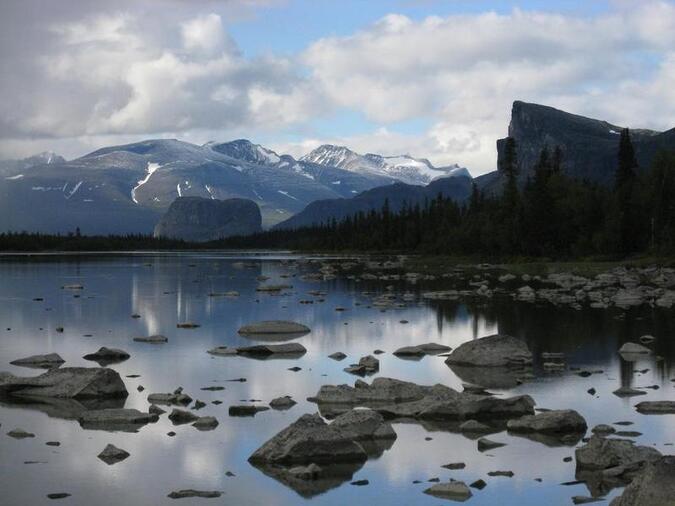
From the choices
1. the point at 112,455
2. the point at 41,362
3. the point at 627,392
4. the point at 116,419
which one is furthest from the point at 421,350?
the point at 112,455

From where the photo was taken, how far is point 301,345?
34531 millimetres

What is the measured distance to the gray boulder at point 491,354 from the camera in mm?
30078

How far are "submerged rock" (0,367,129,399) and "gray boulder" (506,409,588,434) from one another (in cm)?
1113

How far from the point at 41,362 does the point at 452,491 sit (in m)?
18.7

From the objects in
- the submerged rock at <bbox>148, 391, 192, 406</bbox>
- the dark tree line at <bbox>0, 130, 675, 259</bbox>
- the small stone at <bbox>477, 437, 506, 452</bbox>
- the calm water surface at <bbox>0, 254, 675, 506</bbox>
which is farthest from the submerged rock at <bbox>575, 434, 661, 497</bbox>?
the dark tree line at <bbox>0, 130, 675, 259</bbox>

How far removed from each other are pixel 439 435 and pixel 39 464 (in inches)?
346

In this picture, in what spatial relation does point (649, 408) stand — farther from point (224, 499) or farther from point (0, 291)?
point (0, 291)

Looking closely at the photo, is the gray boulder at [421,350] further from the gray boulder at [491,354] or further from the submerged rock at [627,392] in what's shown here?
the submerged rock at [627,392]

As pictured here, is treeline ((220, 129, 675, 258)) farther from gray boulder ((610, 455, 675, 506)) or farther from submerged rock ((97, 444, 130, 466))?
gray boulder ((610, 455, 675, 506))

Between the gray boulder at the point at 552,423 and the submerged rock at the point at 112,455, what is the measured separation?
8.93m

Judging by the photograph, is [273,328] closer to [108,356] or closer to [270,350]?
[270,350]

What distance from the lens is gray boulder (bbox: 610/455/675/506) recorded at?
12.5m

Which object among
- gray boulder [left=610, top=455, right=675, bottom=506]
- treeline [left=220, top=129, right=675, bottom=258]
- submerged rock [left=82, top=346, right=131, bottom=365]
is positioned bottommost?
submerged rock [left=82, top=346, right=131, bottom=365]

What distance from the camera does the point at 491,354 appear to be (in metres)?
30.3
